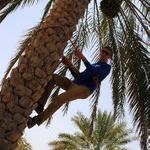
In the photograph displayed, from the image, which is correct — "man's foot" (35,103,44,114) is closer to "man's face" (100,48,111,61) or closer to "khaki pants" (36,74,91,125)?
"khaki pants" (36,74,91,125)

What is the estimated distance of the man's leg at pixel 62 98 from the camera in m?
6.45

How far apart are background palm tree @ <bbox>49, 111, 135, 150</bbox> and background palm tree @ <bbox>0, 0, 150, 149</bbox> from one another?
42.4ft

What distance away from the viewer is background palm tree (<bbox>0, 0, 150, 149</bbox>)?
5.73 metres

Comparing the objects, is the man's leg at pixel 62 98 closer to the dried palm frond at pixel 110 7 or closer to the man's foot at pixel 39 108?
the man's foot at pixel 39 108

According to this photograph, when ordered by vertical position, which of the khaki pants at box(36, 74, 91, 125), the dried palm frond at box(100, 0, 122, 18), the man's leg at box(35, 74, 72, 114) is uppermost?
the dried palm frond at box(100, 0, 122, 18)

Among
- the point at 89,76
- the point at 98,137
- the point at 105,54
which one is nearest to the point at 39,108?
the point at 89,76

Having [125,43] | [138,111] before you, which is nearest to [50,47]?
[138,111]

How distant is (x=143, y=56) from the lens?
32.3ft

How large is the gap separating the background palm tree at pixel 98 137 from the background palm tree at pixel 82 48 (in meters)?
12.9

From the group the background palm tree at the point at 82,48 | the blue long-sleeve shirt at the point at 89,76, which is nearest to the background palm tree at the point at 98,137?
the background palm tree at the point at 82,48

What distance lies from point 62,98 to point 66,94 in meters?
0.10

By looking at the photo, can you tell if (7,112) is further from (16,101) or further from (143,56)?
(143,56)

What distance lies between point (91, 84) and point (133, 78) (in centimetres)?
302

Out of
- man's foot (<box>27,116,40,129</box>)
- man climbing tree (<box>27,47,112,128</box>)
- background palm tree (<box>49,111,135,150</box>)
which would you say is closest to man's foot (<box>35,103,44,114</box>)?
man climbing tree (<box>27,47,112,128</box>)
